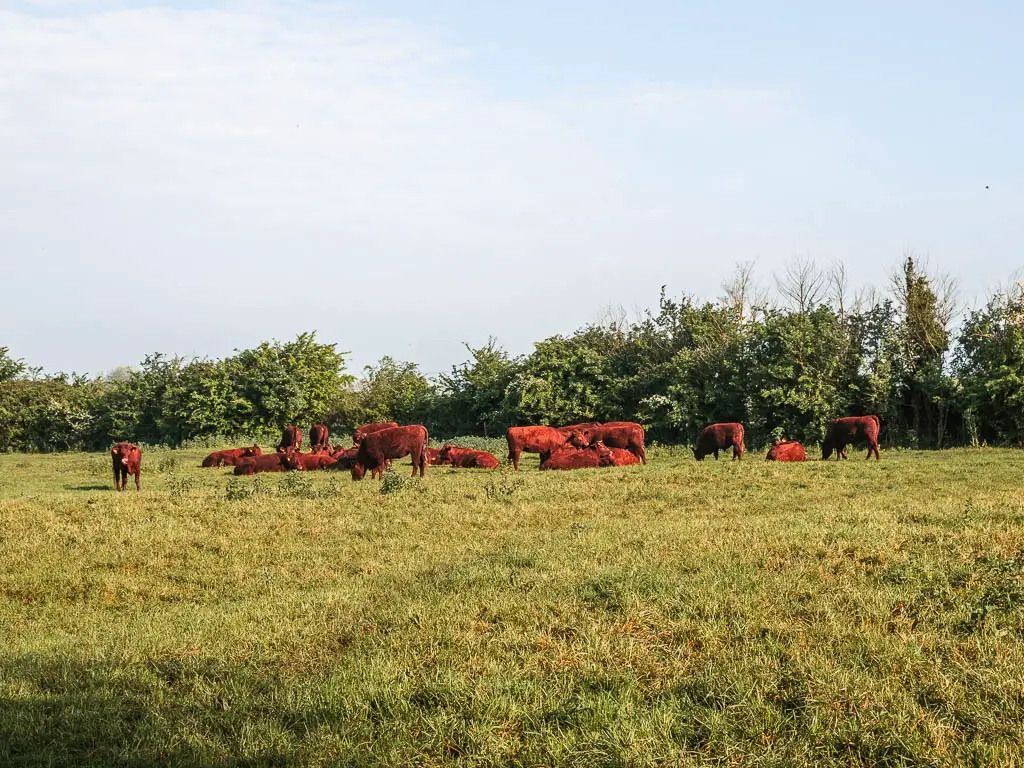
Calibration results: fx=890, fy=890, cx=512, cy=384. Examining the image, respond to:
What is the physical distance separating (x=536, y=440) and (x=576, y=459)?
2.11m

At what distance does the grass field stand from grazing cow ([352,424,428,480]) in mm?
7583

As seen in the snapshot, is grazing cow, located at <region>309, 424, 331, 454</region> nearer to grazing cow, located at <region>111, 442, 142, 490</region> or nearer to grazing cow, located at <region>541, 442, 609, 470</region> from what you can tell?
grazing cow, located at <region>111, 442, 142, 490</region>

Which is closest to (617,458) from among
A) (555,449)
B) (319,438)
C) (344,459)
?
(555,449)

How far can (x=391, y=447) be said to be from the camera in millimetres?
20938

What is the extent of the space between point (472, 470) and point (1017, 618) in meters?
16.6

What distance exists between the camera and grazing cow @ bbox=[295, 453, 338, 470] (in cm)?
2434

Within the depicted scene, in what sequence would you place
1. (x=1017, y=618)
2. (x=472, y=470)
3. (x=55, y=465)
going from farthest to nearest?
(x=55, y=465), (x=472, y=470), (x=1017, y=618)

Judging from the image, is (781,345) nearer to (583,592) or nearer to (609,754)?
(583,592)

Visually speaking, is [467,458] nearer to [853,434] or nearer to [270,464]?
[270,464]

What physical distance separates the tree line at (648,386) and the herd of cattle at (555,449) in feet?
19.0

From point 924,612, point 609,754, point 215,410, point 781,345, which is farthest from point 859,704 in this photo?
point 215,410

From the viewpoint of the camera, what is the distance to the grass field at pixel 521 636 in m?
5.01

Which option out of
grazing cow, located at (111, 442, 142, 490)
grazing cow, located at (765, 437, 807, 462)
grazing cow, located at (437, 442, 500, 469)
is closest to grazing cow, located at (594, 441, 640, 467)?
grazing cow, located at (437, 442, 500, 469)

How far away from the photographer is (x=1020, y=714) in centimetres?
494
